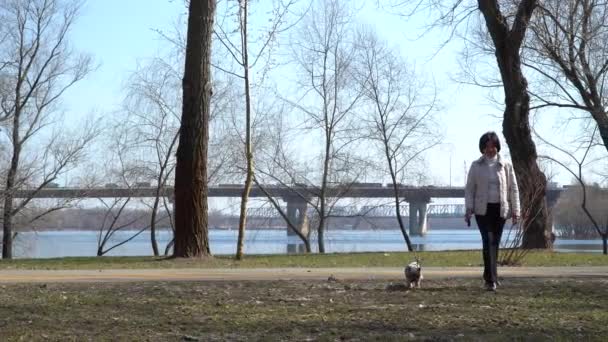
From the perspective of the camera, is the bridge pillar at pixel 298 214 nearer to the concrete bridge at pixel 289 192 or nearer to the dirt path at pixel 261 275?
the concrete bridge at pixel 289 192

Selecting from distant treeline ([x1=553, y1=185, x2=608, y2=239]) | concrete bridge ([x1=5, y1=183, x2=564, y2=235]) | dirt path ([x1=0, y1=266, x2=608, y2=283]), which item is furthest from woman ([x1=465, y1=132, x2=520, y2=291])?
distant treeline ([x1=553, y1=185, x2=608, y2=239])

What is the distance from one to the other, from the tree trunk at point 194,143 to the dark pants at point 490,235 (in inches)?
324

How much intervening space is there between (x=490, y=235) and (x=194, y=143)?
Result: 28.1 ft

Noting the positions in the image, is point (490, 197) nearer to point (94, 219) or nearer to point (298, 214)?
point (298, 214)

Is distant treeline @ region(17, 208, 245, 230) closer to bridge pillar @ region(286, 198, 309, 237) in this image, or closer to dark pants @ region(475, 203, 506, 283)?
bridge pillar @ region(286, 198, 309, 237)

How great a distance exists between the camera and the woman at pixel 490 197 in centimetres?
943

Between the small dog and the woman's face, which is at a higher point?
the woman's face

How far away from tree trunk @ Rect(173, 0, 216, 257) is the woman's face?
325 inches

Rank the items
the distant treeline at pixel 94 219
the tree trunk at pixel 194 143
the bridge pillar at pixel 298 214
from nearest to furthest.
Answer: the tree trunk at pixel 194 143 → the distant treeline at pixel 94 219 → the bridge pillar at pixel 298 214

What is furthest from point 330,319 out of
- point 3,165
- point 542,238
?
point 3,165

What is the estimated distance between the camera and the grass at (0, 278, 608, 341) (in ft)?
21.6

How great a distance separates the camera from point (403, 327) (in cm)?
682

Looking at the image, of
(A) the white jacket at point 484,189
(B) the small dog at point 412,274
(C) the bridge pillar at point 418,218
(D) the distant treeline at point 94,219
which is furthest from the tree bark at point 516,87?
(C) the bridge pillar at point 418,218

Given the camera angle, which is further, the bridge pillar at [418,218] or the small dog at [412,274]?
the bridge pillar at [418,218]
